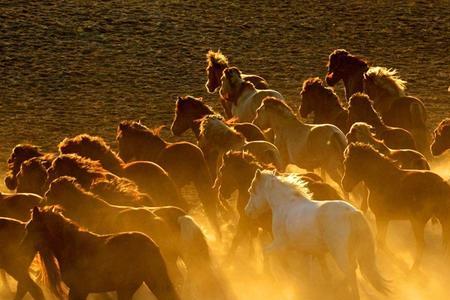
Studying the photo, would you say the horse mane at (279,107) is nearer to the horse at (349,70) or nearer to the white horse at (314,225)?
the white horse at (314,225)

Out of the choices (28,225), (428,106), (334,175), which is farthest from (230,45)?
(28,225)

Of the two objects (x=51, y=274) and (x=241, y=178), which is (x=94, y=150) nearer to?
(x=241, y=178)

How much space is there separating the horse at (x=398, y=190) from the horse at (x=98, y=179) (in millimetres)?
2007

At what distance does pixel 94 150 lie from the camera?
39.7 ft

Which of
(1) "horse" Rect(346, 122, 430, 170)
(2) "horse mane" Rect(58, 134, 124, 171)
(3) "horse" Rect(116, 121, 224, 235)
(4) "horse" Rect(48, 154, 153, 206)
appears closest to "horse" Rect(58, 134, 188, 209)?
(2) "horse mane" Rect(58, 134, 124, 171)

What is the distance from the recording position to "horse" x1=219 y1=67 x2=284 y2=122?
1496 cm

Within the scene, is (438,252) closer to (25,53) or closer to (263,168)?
(263,168)

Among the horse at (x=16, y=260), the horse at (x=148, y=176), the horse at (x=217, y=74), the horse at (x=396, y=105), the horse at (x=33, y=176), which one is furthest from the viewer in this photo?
the horse at (x=217, y=74)

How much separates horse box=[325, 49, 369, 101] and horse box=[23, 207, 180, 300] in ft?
25.8

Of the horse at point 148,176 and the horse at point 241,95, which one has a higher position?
the horse at point 148,176

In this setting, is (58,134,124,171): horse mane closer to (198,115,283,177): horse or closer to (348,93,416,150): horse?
(198,115,283,177): horse

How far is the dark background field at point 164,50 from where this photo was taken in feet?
59.3

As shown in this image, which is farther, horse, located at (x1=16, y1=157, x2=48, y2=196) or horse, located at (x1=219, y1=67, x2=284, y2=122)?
horse, located at (x1=219, y1=67, x2=284, y2=122)

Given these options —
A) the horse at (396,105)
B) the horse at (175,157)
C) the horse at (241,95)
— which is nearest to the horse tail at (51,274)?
the horse at (175,157)
